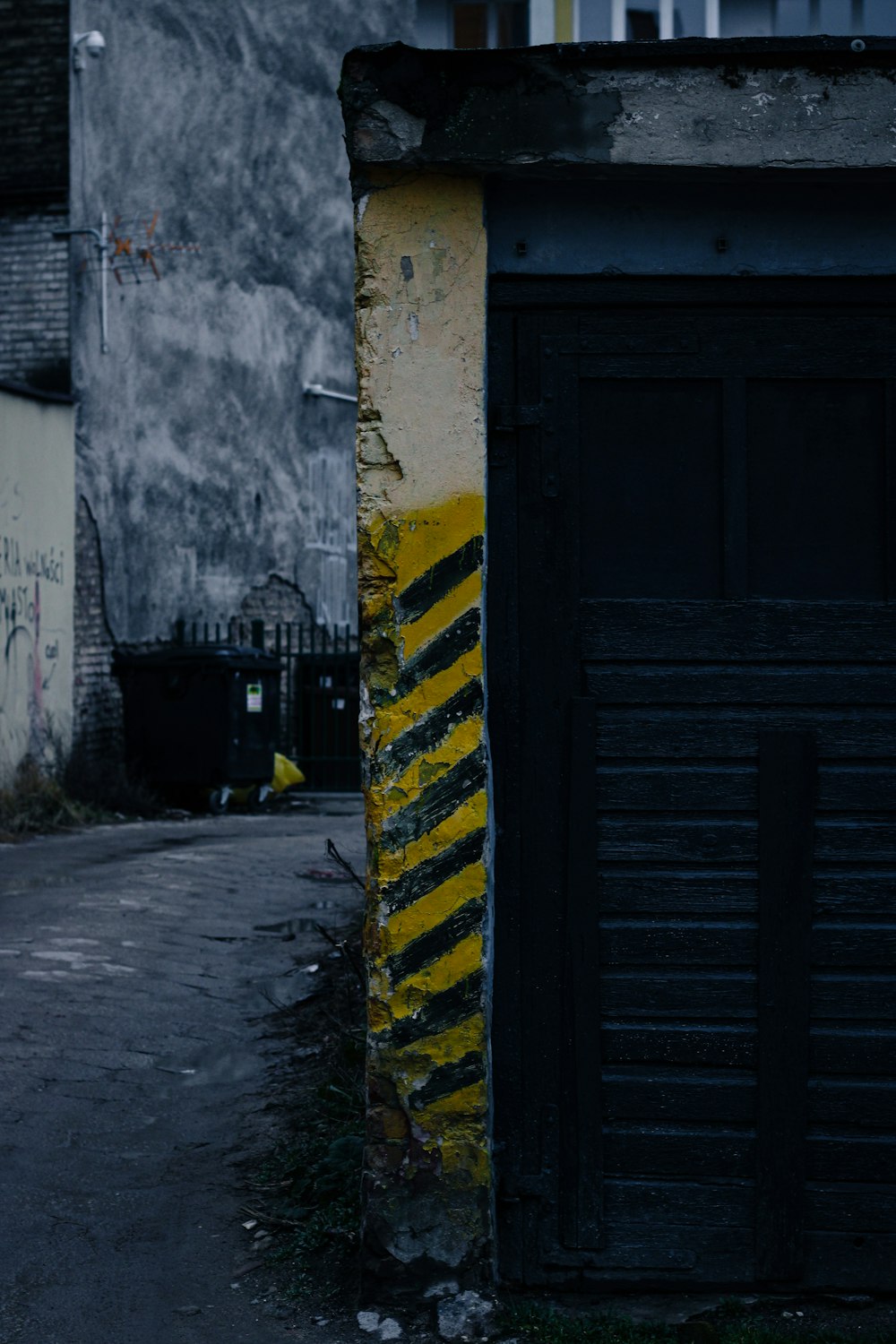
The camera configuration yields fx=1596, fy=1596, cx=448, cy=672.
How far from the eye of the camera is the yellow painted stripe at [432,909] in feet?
12.8

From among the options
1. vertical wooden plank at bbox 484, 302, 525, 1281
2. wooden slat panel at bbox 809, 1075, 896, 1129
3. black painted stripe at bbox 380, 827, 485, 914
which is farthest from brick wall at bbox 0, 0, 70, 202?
wooden slat panel at bbox 809, 1075, 896, 1129

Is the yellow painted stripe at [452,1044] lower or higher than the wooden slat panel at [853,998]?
lower

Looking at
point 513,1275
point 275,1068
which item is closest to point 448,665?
point 513,1275

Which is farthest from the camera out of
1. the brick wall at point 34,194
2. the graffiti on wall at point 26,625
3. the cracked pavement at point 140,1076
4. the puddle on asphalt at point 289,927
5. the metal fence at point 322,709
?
the metal fence at point 322,709

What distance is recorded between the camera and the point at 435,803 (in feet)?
12.9

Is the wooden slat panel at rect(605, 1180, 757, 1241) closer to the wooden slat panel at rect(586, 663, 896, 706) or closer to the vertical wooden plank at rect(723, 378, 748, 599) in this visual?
the wooden slat panel at rect(586, 663, 896, 706)

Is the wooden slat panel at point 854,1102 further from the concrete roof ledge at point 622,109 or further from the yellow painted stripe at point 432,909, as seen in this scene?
the concrete roof ledge at point 622,109

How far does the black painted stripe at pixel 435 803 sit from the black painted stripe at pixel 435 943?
21cm

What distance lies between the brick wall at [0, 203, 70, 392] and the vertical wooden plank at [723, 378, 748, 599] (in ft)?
43.0

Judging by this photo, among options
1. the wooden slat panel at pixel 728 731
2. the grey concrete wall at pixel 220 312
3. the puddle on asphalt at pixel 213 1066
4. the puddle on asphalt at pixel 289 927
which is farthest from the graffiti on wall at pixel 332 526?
the wooden slat panel at pixel 728 731

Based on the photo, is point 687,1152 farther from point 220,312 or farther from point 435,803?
point 220,312

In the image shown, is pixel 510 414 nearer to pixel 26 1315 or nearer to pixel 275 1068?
pixel 26 1315

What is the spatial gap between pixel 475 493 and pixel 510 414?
23cm

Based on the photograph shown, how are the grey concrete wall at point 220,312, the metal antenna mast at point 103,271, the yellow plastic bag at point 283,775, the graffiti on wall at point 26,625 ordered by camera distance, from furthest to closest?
the yellow plastic bag at point 283,775 → the grey concrete wall at point 220,312 → the metal antenna mast at point 103,271 → the graffiti on wall at point 26,625
